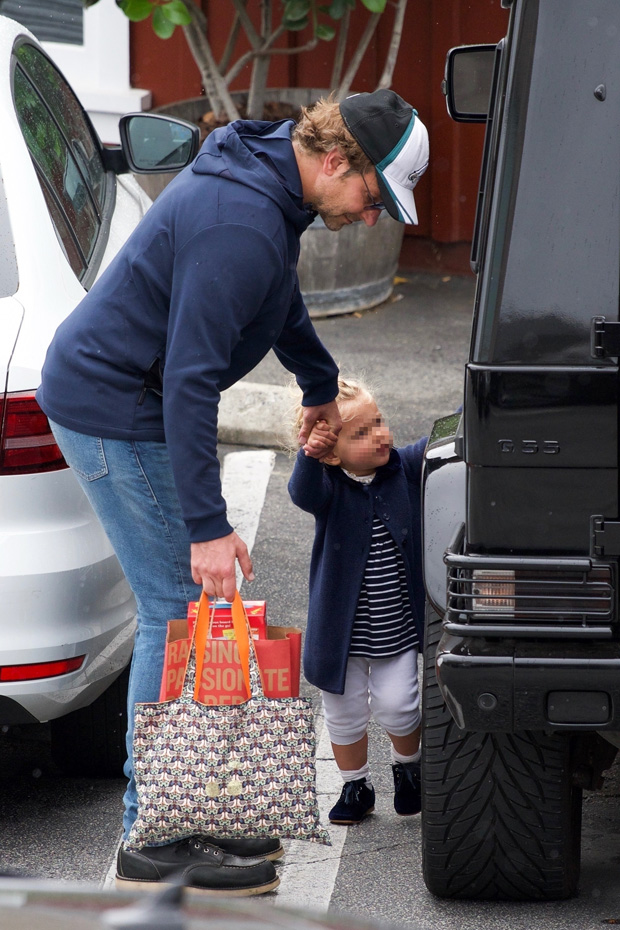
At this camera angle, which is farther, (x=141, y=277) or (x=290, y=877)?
(x=290, y=877)

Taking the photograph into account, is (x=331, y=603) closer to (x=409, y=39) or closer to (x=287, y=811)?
(x=287, y=811)

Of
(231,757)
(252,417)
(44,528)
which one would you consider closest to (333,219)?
(44,528)

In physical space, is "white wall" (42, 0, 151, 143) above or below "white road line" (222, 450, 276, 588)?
above

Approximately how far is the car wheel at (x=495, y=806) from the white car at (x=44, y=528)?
816 mm

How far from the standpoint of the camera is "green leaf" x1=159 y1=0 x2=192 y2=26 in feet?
23.7

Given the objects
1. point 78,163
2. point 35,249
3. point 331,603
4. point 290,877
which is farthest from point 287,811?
point 78,163

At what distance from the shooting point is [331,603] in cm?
318

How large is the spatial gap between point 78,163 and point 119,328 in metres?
1.58

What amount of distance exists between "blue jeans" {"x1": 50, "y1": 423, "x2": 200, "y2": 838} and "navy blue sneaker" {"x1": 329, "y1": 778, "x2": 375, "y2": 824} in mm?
579

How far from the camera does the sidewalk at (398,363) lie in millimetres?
6383

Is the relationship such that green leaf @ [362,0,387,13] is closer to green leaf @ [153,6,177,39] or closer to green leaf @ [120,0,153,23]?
green leaf @ [153,6,177,39]

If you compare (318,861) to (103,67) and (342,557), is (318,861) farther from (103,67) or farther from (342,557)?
(103,67)

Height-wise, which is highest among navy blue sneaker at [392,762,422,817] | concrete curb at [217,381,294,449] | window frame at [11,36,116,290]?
window frame at [11,36,116,290]

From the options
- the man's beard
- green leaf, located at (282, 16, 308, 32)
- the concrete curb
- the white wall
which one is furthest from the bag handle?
the white wall
